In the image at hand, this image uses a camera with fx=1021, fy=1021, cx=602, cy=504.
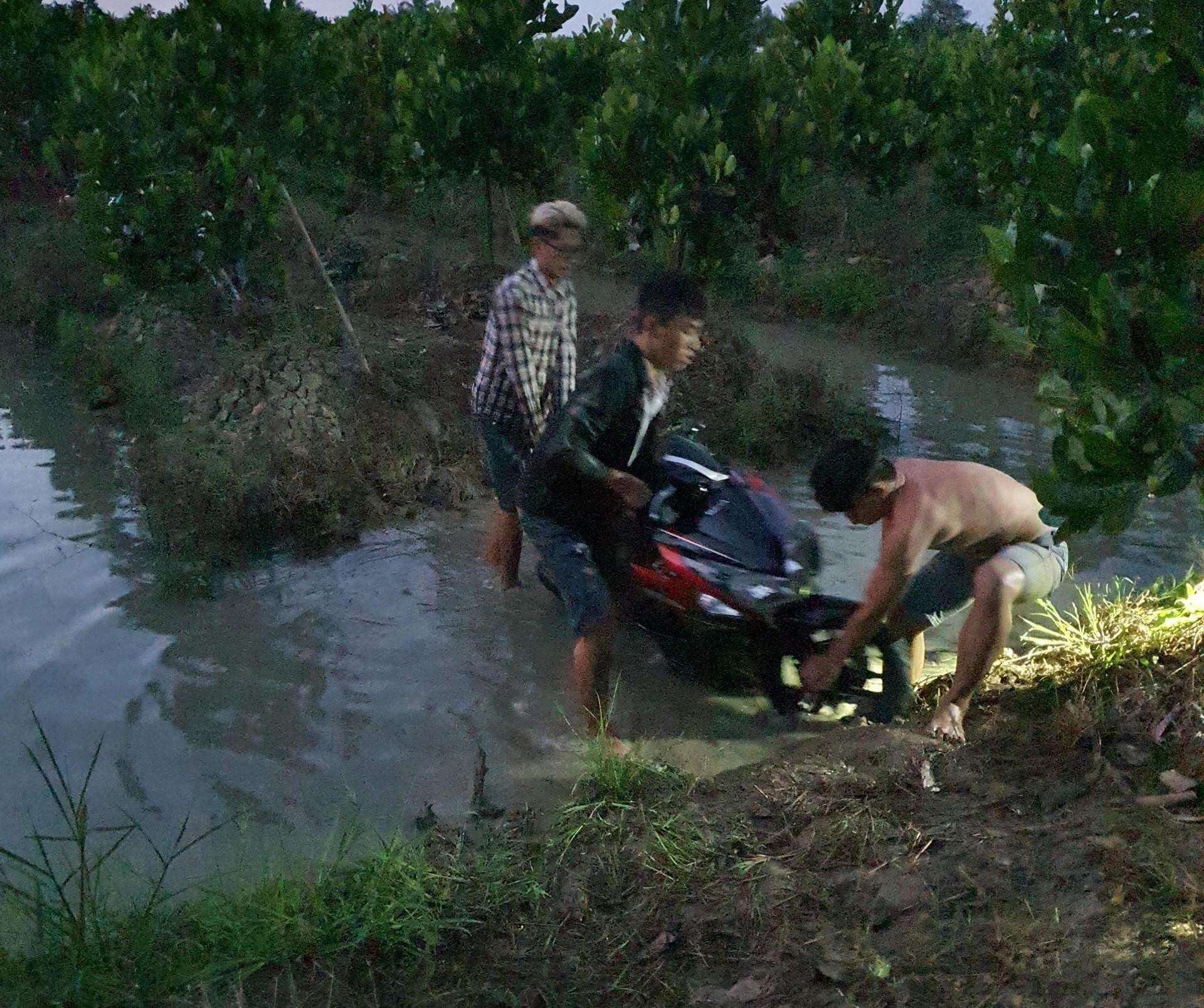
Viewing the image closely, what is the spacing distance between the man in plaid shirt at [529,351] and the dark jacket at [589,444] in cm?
60

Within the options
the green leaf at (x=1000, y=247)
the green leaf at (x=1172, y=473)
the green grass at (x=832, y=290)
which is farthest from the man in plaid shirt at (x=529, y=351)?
the green grass at (x=832, y=290)

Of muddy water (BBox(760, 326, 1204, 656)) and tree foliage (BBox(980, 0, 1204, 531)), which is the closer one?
tree foliage (BBox(980, 0, 1204, 531))

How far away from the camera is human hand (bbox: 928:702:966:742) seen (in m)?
3.93

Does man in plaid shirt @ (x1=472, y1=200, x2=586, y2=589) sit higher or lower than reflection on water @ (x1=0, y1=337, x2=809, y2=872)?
higher

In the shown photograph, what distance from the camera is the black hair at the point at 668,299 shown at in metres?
3.96

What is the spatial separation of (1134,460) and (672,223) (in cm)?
676

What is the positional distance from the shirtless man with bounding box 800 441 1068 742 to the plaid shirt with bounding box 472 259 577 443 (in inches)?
64.7

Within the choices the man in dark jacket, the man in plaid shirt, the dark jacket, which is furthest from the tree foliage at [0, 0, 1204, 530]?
the man in plaid shirt

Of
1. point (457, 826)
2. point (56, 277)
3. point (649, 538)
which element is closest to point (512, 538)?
point (649, 538)

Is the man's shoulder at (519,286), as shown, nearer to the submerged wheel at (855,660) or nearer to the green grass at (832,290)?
the submerged wheel at (855,660)

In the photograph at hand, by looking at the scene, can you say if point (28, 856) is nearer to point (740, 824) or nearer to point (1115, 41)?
point (740, 824)

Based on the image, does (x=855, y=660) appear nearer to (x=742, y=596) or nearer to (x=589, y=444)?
(x=742, y=596)

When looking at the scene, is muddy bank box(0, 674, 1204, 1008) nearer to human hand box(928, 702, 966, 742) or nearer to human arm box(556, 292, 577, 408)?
human hand box(928, 702, 966, 742)

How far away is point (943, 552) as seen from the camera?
4.26 metres
